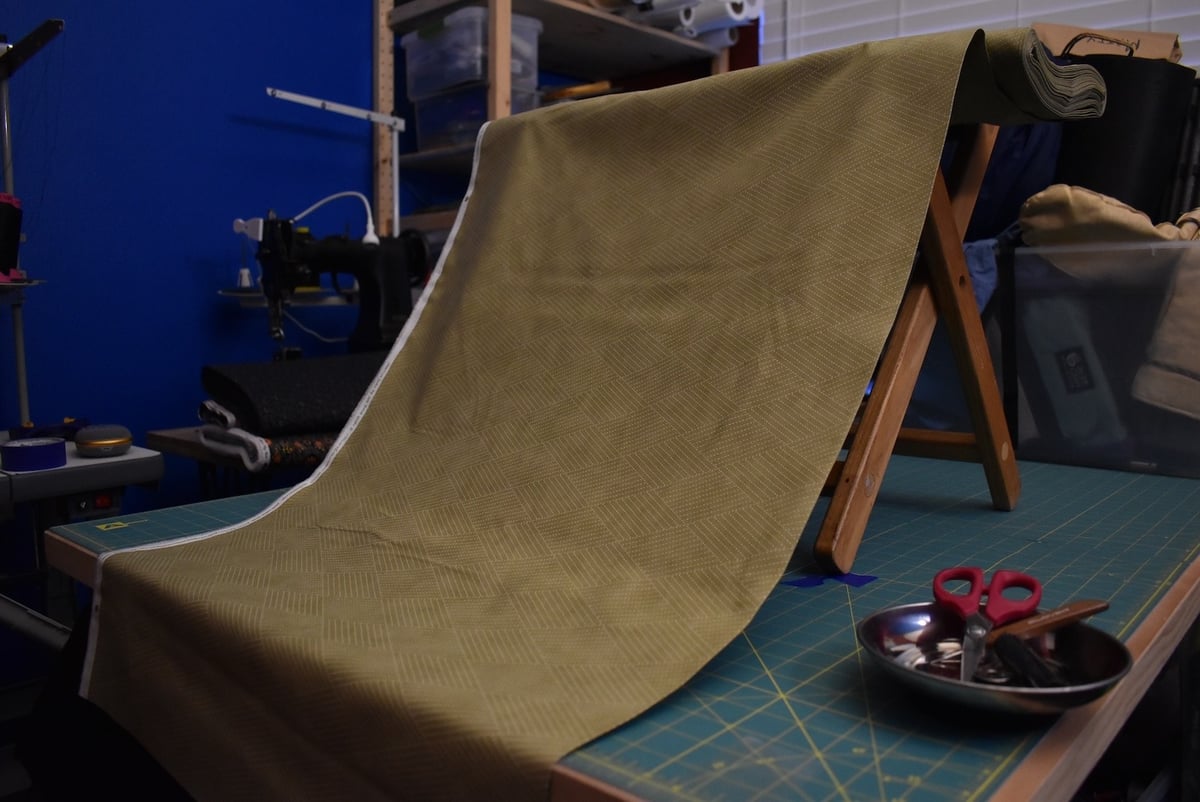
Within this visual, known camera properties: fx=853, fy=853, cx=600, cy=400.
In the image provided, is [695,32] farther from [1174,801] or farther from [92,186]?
[1174,801]

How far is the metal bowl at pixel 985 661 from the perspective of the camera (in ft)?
1.39

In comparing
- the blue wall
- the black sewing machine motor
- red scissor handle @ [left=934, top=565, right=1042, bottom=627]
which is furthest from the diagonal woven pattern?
the blue wall

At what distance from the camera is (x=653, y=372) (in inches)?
29.9

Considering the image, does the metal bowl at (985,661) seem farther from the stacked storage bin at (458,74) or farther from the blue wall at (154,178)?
the stacked storage bin at (458,74)

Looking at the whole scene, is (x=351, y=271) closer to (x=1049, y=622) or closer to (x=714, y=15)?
(x=714, y=15)

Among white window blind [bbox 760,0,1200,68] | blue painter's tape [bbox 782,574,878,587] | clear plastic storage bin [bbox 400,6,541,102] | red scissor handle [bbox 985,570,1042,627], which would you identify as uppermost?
white window blind [bbox 760,0,1200,68]

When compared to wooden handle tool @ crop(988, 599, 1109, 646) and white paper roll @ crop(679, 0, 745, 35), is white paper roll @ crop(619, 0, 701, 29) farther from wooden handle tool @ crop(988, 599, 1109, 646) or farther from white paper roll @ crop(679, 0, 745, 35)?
wooden handle tool @ crop(988, 599, 1109, 646)

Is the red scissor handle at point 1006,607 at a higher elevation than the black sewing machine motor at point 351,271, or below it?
below

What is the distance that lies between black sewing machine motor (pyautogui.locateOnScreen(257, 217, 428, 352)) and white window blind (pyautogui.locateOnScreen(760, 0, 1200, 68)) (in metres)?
1.28

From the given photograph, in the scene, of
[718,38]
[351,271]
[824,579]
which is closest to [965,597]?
[824,579]

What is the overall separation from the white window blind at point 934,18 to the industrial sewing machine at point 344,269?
4.21 feet

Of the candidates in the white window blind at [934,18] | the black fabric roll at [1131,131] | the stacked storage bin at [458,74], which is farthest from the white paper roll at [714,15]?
the black fabric roll at [1131,131]

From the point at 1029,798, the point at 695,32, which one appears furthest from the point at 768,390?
the point at 695,32

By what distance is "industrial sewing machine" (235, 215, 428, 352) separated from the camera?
1.48m
